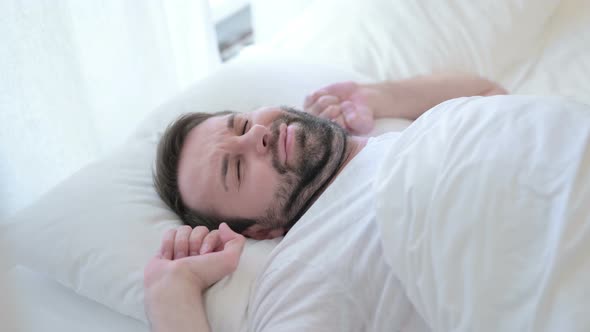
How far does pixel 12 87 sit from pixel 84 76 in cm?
20

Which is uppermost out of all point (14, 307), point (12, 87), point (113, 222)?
point (12, 87)

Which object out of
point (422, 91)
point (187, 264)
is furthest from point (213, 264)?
point (422, 91)

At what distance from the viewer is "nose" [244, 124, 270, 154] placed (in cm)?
105

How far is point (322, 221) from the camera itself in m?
0.95

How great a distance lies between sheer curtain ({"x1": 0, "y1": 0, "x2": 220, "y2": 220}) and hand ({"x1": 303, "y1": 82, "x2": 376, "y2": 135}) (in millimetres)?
444

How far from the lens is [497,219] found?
772 millimetres

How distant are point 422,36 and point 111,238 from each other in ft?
3.19

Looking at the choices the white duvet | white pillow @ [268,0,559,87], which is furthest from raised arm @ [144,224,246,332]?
white pillow @ [268,0,559,87]

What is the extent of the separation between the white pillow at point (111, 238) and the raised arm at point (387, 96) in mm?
383

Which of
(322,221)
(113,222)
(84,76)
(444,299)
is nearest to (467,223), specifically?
(444,299)

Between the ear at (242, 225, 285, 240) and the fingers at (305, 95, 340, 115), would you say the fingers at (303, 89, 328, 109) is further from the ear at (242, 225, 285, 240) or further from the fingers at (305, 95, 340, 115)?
the ear at (242, 225, 285, 240)

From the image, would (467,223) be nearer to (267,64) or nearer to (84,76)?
(267,64)

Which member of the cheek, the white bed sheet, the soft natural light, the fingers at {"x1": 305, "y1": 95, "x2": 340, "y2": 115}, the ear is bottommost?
the white bed sheet

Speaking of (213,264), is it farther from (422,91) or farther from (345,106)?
(422,91)
